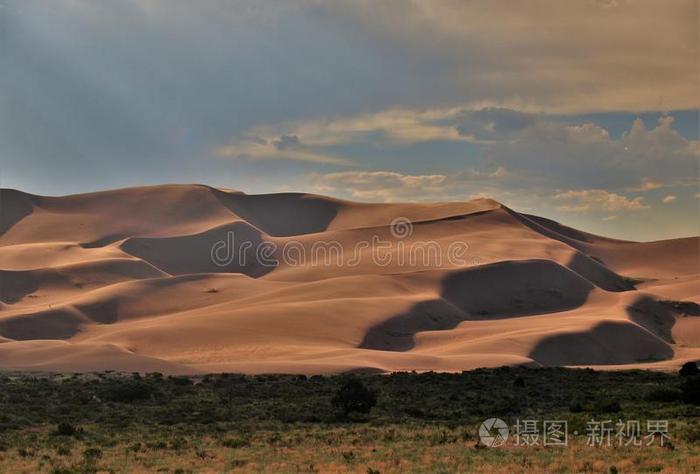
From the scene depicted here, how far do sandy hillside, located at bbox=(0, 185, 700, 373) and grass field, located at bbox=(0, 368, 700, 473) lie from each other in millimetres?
13115

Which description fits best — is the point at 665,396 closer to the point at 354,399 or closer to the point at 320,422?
the point at 354,399

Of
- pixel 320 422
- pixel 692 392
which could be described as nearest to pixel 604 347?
pixel 692 392

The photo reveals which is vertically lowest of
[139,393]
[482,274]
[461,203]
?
[139,393]

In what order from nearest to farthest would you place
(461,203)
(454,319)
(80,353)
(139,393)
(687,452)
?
(687,452) → (139,393) → (80,353) → (454,319) → (461,203)

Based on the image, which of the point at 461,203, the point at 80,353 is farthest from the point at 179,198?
the point at 80,353

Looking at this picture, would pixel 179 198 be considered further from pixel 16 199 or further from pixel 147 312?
pixel 147 312

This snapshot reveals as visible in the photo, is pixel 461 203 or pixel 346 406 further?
pixel 461 203

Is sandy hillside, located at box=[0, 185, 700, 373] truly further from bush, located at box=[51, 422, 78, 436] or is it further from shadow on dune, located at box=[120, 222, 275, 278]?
bush, located at box=[51, 422, 78, 436]

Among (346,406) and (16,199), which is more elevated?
(16,199)

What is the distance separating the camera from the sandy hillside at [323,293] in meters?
71.1

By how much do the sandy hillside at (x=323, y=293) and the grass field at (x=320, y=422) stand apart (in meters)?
13.1

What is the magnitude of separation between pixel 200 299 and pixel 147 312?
27.3 feet

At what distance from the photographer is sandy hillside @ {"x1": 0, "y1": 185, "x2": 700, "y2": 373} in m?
71.1

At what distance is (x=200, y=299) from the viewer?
105875 millimetres
